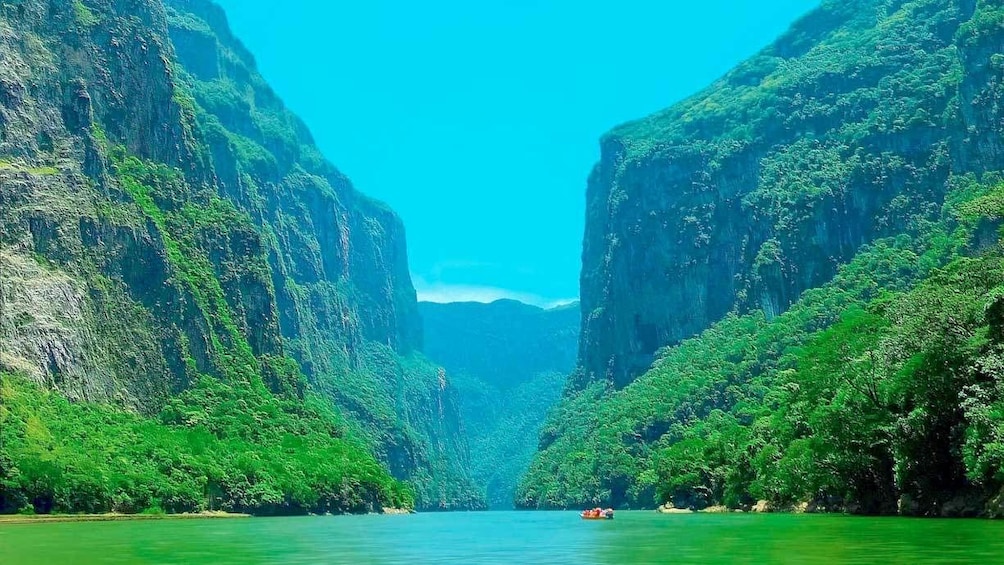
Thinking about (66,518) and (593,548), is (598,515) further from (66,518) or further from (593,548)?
(593,548)

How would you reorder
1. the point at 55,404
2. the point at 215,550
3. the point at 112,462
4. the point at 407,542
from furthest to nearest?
the point at 55,404
the point at 112,462
the point at 407,542
the point at 215,550

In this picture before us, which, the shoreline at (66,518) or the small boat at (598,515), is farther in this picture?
the small boat at (598,515)

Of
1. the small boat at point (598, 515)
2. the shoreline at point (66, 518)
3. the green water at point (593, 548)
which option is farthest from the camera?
the small boat at point (598, 515)

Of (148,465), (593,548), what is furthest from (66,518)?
(593,548)

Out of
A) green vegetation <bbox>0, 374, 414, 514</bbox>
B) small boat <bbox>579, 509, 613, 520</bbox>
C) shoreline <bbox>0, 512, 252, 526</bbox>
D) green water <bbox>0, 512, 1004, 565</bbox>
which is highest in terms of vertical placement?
green vegetation <bbox>0, 374, 414, 514</bbox>

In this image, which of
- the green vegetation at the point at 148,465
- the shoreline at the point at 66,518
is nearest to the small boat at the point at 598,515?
the shoreline at the point at 66,518

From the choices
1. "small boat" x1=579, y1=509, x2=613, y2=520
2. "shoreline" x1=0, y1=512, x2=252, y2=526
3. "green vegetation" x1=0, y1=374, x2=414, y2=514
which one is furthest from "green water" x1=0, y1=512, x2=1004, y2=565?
"green vegetation" x1=0, y1=374, x2=414, y2=514

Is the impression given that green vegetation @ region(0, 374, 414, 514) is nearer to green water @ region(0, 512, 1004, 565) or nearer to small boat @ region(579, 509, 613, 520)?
small boat @ region(579, 509, 613, 520)

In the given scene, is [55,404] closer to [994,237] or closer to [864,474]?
[864,474]

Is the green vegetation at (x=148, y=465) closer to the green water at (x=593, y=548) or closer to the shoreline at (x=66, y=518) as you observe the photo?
the shoreline at (x=66, y=518)

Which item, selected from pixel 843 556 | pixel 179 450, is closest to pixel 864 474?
pixel 843 556

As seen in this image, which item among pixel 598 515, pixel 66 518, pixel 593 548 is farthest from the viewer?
pixel 598 515
